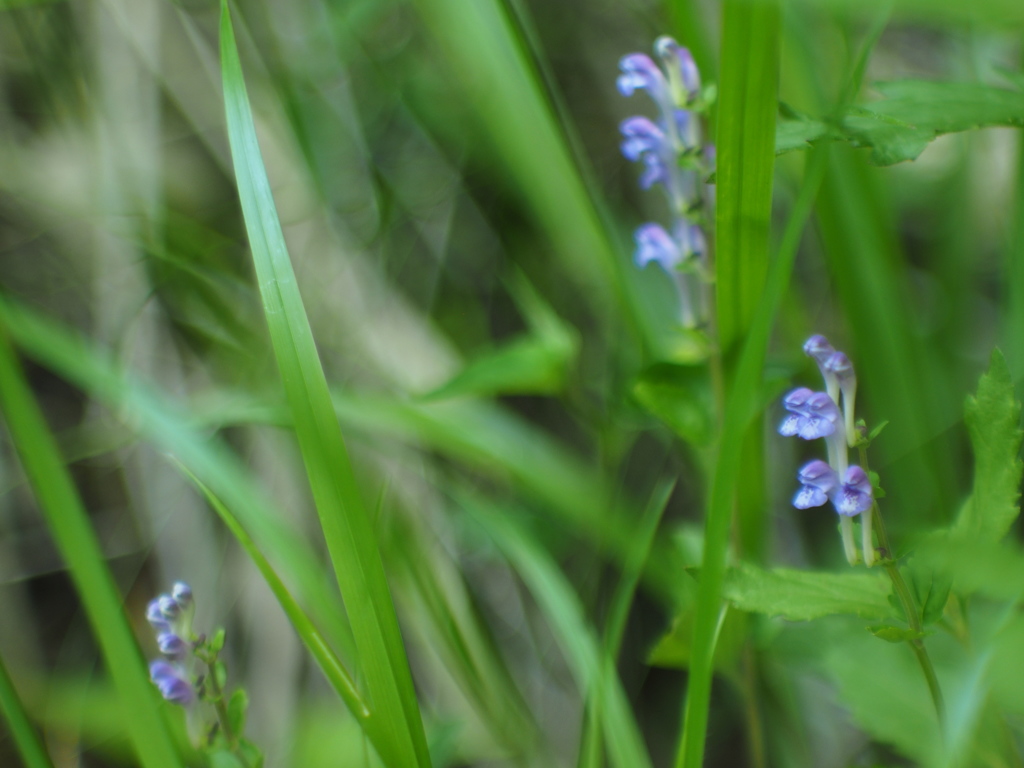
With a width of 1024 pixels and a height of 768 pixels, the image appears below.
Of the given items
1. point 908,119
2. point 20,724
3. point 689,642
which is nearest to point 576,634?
point 689,642

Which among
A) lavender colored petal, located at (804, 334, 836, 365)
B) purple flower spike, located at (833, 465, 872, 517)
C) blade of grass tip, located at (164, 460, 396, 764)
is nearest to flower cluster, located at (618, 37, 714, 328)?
lavender colored petal, located at (804, 334, 836, 365)

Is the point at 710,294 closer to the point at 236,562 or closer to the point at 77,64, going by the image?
the point at 236,562

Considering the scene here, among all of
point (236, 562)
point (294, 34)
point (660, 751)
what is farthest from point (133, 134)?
point (660, 751)

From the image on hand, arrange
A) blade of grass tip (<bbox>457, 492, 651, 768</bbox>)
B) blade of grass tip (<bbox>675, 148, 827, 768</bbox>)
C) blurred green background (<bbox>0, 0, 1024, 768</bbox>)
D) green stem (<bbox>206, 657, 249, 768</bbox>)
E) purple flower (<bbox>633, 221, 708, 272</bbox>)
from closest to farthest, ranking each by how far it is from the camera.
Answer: blade of grass tip (<bbox>675, 148, 827, 768</bbox>), green stem (<bbox>206, 657, 249, 768</bbox>), blade of grass tip (<bbox>457, 492, 651, 768</bbox>), purple flower (<bbox>633, 221, 708, 272</bbox>), blurred green background (<bbox>0, 0, 1024, 768</bbox>)

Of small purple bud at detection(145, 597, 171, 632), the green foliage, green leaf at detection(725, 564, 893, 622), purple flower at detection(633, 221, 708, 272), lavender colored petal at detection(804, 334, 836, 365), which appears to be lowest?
green leaf at detection(725, 564, 893, 622)

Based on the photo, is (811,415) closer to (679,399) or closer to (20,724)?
(679,399)

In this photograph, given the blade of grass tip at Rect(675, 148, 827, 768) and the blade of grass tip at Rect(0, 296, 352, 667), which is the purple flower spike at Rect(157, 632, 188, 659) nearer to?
the blade of grass tip at Rect(0, 296, 352, 667)
